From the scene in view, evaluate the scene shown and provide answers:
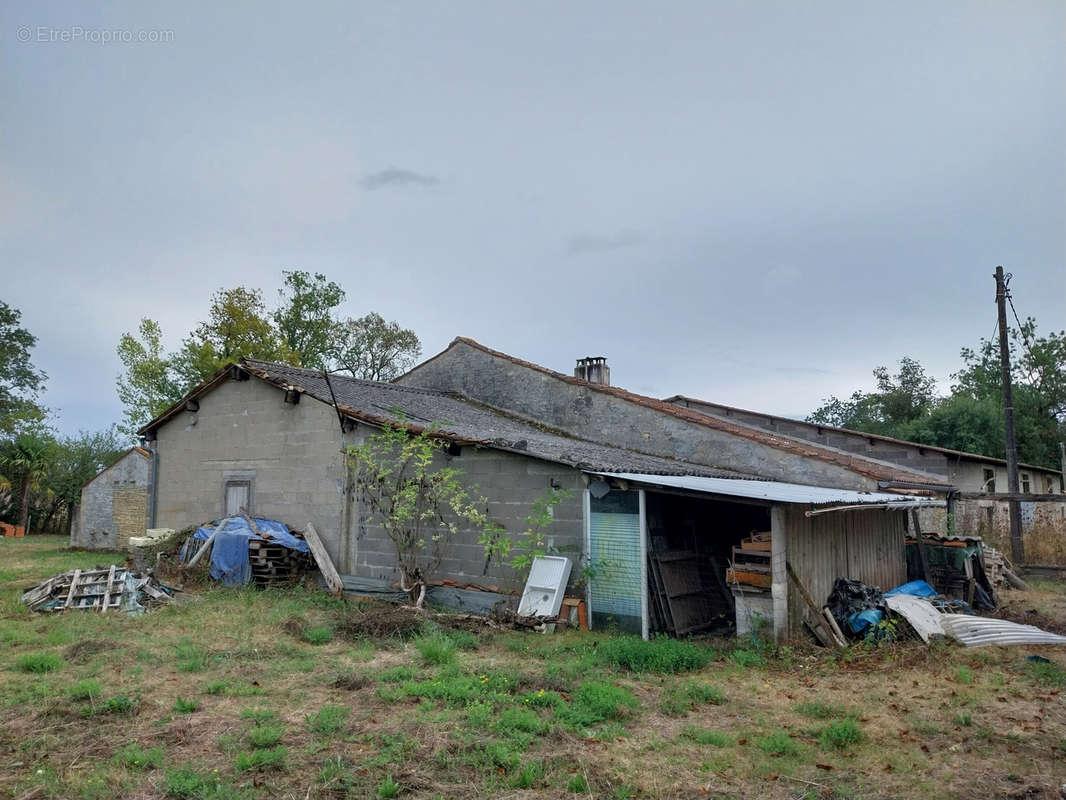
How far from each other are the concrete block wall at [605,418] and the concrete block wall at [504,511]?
18.2ft

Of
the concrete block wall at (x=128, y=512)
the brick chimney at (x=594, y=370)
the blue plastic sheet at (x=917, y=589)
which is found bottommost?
the blue plastic sheet at (x=917, y=589)

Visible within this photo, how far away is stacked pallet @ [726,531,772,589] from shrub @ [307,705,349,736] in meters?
5.29

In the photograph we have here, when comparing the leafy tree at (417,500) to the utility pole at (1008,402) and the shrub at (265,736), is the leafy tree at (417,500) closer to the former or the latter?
the shrub at (265,736)

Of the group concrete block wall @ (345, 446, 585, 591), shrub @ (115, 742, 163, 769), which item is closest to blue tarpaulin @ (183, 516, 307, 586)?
concrete block wall @ (345, 446, 585, 591)

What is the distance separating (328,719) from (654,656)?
3.76m

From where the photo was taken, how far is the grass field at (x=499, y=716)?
5043 millimetres

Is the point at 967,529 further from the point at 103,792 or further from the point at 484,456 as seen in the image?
the point at 103,792

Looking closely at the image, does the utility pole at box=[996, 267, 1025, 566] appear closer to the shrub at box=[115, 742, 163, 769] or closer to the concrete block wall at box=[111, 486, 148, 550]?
the shrub at box=[115, 742, 163, 769]

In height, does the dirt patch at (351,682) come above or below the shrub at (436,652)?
below

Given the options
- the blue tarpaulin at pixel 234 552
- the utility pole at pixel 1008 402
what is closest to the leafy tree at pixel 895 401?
the utility pole at pixel 1008 402

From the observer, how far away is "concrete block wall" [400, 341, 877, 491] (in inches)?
570

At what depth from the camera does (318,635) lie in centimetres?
936

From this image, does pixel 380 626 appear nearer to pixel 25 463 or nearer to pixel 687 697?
pixel 687 697

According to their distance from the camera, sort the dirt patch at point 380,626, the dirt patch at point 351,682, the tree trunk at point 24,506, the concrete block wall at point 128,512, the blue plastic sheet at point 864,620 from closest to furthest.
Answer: the dirt patch at point 351,682 < the dirt patch at point 380,626 < the blue plastic sheet at point 864,620 < the concrete block wall at point 128,512 < the tree trunk at point 24,506
